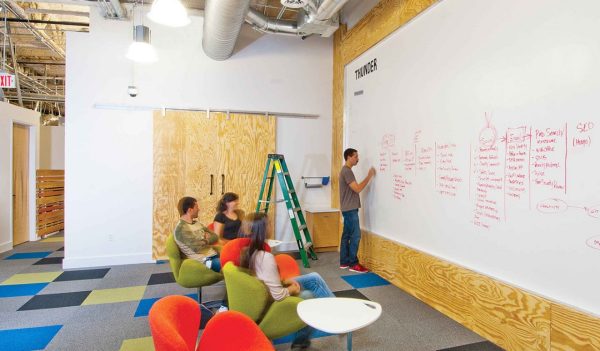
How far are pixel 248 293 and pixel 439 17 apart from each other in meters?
2.96

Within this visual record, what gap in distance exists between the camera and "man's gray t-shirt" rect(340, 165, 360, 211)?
167 inches

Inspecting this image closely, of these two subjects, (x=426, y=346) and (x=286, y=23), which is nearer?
(x=426, y=346)

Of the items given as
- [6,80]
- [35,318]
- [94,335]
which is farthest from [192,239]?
[6,80]

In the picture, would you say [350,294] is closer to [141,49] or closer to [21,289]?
[141,49]

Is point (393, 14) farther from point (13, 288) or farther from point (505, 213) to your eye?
point (13, 288)

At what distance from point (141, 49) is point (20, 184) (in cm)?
448

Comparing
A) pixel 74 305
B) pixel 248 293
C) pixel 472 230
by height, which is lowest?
pixel 74 305

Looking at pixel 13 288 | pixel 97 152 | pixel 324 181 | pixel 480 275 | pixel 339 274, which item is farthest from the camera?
pixel 324 181

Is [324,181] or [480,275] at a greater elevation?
[324,181]

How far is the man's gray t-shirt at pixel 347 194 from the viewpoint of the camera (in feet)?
13.9

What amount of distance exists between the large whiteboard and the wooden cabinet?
1.48 metres

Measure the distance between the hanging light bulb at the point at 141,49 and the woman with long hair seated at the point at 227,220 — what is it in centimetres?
158

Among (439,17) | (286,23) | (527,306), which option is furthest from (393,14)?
(527,306)

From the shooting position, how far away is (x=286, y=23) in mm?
4602
